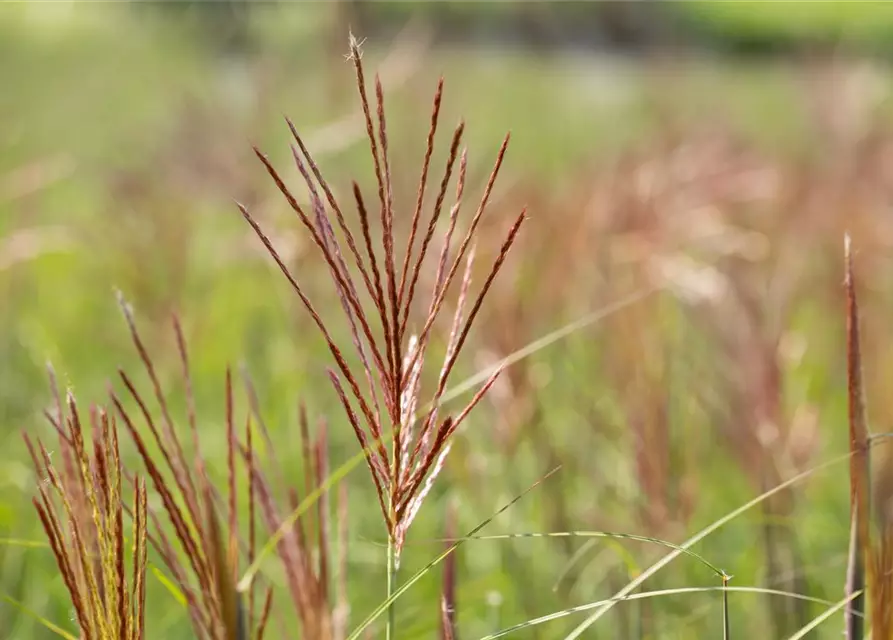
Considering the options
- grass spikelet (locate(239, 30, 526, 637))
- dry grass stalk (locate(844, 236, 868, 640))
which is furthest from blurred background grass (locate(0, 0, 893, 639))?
dry grass stalk (locate(844, 236, 868, 640))

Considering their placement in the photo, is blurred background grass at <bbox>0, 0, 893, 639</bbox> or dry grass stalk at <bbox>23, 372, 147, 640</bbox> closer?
dry grass stalk at <bbox>23, 372, 147, 640</bbox>

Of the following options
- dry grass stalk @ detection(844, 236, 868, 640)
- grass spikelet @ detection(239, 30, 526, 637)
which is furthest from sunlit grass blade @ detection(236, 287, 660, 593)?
dry grass stalk @ detection(844, 236, 868, 640)

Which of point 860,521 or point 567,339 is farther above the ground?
point 567,339

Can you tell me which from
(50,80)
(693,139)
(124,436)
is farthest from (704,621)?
(50,80)

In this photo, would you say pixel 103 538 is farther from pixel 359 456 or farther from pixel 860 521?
pixel 860 521

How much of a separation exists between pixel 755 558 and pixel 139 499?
111 centimetres

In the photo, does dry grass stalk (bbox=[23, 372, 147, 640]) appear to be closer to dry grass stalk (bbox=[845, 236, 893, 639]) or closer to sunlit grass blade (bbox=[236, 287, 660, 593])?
sunlit grass blade (bbox=[236, 287, 660, 593])

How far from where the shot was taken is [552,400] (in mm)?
1973

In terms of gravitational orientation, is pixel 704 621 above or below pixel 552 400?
below

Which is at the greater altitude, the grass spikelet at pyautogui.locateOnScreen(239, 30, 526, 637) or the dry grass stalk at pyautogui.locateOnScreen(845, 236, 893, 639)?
the grass spikelet at pyautogui.locateOnScreen(239, 30, 526, 637)

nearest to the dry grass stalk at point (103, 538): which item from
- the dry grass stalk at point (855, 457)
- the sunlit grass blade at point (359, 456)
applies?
the sunlit grass blade at point (359, 456)

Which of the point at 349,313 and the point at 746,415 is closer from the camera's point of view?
the point at 349,313

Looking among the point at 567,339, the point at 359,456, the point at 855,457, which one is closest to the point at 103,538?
the point at 359,456

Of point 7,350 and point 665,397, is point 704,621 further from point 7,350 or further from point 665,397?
point 7,350
